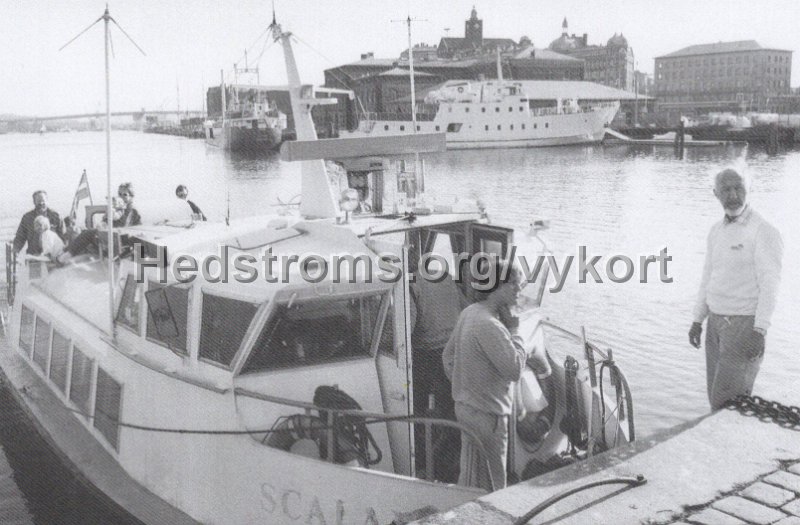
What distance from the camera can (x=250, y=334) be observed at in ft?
19.5

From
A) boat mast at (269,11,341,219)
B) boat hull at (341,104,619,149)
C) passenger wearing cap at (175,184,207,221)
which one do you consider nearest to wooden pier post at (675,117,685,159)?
boat hull at (341,104,619,149)

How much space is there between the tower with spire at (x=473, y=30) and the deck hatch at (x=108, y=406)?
141908 mm

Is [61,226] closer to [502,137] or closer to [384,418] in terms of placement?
[384,418]

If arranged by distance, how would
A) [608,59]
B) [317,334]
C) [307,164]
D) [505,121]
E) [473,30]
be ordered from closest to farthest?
[317,334]
[307,164]
[505,121]
[473,30]
[608,59]

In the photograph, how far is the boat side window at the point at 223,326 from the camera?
6062mm

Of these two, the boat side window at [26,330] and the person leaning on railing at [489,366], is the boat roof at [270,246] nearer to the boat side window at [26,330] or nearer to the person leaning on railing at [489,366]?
the person leaning on railing at [489,366]

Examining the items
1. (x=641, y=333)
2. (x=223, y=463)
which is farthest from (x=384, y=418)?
(x=641, y=333)

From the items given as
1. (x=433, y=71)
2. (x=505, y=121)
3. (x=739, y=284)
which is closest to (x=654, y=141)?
(x=505, y=121)

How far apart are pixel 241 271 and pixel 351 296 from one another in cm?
101

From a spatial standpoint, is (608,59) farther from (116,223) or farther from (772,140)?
(116,223)

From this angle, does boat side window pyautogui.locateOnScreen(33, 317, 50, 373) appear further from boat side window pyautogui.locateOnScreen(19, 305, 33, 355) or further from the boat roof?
the boat roof

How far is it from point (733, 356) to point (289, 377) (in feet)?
11.5

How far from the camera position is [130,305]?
7.50 meters

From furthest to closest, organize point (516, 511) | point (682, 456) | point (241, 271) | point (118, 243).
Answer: point (118, 243) < point (241, 271) < point (682, 456) < point (516, 511)
